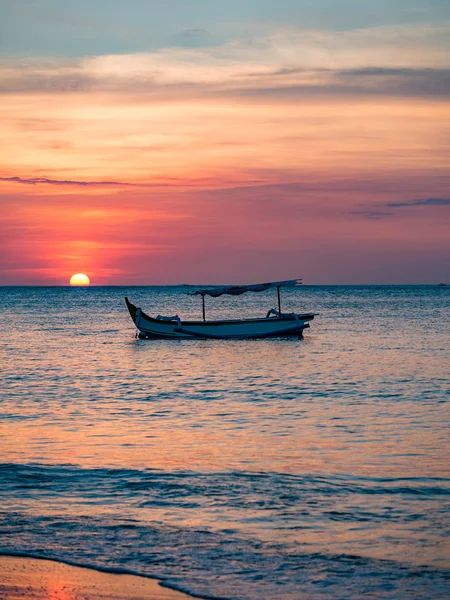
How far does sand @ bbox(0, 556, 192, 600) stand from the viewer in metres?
7.95

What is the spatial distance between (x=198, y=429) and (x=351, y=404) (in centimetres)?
642

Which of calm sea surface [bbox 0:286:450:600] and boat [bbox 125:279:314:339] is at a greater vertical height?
boat [bbox 125:279:314:339]

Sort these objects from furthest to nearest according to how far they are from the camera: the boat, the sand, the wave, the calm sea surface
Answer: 1. the boat
2. the calm sea surface
3. the wave
4. the sand

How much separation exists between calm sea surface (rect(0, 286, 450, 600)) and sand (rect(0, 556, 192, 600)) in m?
0.26

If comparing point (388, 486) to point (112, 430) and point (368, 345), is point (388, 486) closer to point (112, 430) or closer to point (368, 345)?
point (112, 430)

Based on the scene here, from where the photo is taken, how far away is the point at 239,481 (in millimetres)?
13055

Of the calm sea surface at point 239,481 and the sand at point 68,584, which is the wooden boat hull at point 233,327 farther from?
the sand at point 68,584

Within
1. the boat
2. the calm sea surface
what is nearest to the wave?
the calm sea surface

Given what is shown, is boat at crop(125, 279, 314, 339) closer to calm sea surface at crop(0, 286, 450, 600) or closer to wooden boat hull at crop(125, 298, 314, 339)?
wooden boat hull at crop(125, 298, 314, 339)

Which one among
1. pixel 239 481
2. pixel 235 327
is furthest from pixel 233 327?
pixel 239 481

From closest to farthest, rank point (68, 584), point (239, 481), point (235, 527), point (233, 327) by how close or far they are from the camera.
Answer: point (68, 584) < point (235, 527) < point (239, 481) < point (233, 327)

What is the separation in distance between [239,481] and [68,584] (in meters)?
5.16

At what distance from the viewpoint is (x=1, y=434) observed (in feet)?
58.1

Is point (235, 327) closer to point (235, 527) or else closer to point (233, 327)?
point (233, 327)
